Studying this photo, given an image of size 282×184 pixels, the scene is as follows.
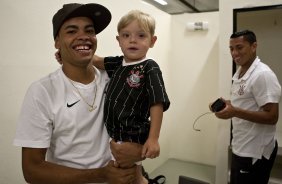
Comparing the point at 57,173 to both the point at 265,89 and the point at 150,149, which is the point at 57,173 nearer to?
the point at 150,149

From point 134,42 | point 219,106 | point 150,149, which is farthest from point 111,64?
point 219,106

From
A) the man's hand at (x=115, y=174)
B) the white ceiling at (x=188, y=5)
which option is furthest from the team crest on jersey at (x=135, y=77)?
the white ceiling at (x=188, y=5)

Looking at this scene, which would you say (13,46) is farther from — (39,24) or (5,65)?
(39,24)

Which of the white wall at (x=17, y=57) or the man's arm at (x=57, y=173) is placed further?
the white wall at (x=17, y=57)

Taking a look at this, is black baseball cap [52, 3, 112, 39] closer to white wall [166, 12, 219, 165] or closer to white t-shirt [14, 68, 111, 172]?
white t-shirt [14, 68, 111, 172]

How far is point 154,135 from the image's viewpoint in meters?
1.16

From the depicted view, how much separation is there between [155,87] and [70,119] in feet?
1.31

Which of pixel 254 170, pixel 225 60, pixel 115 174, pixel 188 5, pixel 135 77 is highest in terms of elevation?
pixel 188 5

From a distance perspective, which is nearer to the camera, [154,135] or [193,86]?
[154,135]

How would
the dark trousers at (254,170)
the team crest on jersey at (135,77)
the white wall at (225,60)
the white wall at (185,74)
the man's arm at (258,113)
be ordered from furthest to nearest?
the white wall at (185,74) < the white wall at (225,60) < the dark trousers at (254,170) < the man's arm at (258,113) < the team crest on jersey at (135,77)

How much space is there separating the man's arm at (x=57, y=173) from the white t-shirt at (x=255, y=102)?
4.78 ft

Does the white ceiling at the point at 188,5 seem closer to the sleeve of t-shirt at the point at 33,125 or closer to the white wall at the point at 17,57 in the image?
the white wall at the point at 17,57

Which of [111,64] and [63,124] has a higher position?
[111,64]

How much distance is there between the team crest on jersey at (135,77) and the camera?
49.1 inches
